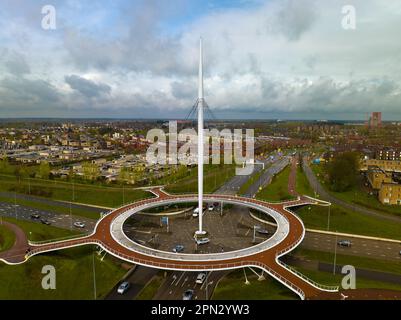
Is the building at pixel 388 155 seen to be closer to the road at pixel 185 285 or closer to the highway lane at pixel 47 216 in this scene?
the road at pixel 185 285

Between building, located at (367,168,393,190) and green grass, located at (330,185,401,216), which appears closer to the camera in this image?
green grass, located at (330,185,401,216)

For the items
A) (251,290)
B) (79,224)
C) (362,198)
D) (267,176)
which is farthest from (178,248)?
(267,176)

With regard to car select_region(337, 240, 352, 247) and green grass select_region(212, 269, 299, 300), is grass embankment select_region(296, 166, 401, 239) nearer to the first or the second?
car select_region(337, 240, 352, 247)

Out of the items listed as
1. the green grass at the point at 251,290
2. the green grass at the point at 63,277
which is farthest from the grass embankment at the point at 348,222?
the green grass at the point at 63,277

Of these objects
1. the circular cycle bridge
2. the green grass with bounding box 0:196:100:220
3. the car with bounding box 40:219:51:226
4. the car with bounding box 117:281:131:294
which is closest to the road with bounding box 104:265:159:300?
the car with bounding box 117:281:131:294

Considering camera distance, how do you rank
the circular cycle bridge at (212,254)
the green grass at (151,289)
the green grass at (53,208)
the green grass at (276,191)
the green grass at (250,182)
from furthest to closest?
1. the green grass at (250,182)
2. the green grass at (276,191)
3. the green grass at (53,208)
4. the circular cycle bridge at (212,254)
5. the green grass at (151,289)
